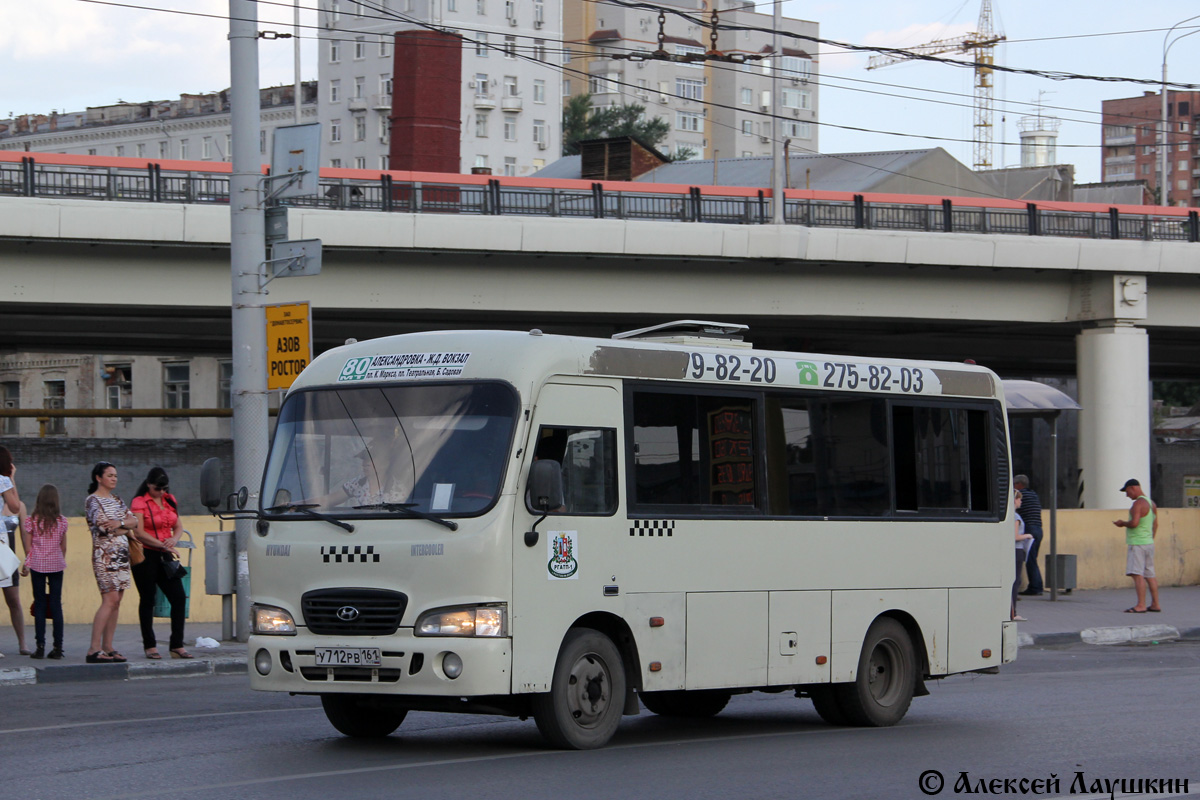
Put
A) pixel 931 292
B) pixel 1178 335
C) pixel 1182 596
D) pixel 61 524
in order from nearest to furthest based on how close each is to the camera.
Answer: pixel 61 524, pixel 1182 596, pixel 931 292, pixel 1178 335

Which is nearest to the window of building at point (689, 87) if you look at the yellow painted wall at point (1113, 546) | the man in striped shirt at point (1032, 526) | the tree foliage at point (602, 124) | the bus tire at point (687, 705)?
the tree foliage at point (602, 124)

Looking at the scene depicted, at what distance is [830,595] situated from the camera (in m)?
11.0

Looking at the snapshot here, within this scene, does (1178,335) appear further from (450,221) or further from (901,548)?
(901,548)

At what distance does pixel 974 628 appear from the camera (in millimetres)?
12078

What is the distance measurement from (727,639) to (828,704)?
1.45m

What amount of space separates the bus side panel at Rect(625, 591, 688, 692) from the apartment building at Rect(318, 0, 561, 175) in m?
100

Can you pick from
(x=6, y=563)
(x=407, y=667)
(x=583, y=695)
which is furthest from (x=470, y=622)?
(x=6, y=563)

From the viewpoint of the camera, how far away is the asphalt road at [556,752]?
8148mm

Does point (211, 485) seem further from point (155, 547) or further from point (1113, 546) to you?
point (1113, 546)

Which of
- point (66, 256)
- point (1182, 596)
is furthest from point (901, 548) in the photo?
point (66, 256)

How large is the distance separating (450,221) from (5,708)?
17.6 metres

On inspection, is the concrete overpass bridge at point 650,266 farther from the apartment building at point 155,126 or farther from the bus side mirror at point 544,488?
the apartment building at point 155,126

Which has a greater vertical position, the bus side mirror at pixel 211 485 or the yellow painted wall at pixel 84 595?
the bus side mirror at pixel 211 485

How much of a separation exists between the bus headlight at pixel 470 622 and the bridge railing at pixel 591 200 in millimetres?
19474
